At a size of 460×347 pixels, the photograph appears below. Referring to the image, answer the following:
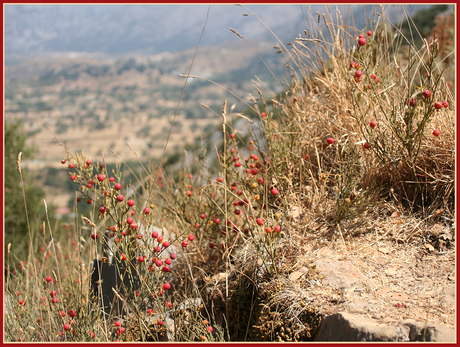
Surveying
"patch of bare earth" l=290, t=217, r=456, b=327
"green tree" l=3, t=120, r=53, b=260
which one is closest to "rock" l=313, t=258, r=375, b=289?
"patch of bare earth" l=290, t=217, r=456, b=327

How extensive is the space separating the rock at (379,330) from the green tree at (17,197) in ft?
19.9

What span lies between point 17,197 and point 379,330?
7571 millimetres

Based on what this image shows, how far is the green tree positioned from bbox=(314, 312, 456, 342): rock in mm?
6053

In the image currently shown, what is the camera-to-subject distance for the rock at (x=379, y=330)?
1206 millimetres

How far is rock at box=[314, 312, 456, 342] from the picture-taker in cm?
121

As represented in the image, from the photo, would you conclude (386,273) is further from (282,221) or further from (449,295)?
(282,221)

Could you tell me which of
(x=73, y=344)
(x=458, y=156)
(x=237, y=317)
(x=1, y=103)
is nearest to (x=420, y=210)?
(x=458, y=156)

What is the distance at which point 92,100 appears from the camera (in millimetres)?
117062

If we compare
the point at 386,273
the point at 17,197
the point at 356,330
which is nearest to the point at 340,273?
the point at 386,273

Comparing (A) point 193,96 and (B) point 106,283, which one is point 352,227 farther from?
(A) point 193,96

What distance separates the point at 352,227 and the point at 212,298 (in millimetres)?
930

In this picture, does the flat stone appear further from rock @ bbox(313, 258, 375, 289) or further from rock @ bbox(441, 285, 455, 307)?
rock @ bbox(441, 285, 455, 307)

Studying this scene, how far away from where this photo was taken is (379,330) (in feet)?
4.22

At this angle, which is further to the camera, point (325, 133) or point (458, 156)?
point (325, 133)
